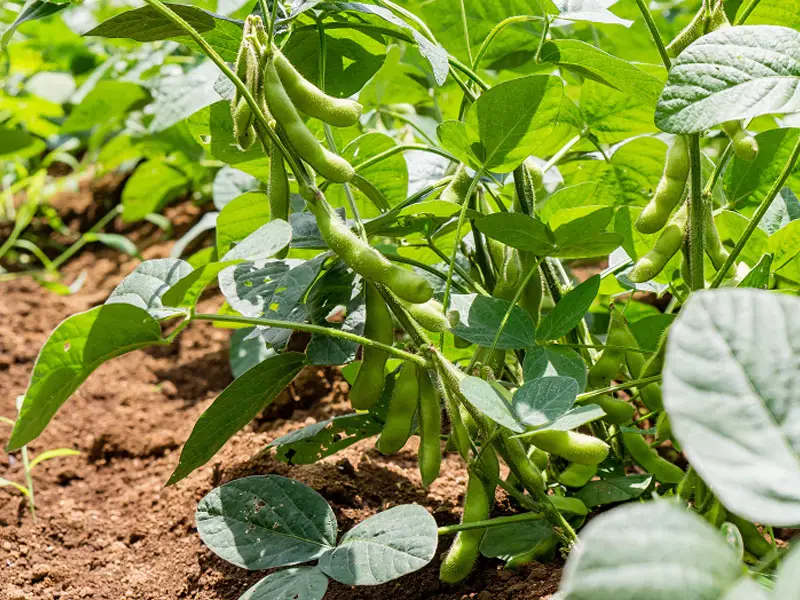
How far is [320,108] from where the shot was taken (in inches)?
35.7

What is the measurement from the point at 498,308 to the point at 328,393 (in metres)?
0.76

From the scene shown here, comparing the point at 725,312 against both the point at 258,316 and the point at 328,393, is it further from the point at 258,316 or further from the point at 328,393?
the point at 328,393

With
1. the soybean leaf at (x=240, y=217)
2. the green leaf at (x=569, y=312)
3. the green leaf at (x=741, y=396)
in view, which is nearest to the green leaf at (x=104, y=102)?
the soybean leaf at (x=240, y=217)

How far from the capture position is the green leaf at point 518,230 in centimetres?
95

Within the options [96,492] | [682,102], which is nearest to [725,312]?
[682,102]

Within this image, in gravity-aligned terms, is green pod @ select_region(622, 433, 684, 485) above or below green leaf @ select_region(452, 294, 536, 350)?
below

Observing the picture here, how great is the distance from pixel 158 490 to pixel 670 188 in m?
1.00

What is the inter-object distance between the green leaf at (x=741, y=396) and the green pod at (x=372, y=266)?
0.36 m

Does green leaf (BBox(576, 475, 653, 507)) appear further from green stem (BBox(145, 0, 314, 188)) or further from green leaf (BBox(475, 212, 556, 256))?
green stem (BBox(145, 0, 314, 188))

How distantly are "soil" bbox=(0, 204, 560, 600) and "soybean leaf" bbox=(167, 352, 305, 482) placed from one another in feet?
0.70

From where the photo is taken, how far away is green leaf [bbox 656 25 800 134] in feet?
2.63

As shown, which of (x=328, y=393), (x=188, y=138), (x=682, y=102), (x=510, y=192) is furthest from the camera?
(x=188, y=138)

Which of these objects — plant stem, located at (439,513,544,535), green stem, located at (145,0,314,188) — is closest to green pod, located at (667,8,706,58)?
green stem, located at (145,0,314,188)

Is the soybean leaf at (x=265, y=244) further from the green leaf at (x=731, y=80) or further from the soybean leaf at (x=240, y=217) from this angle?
the soybean leaf at (x=240, y=217)
